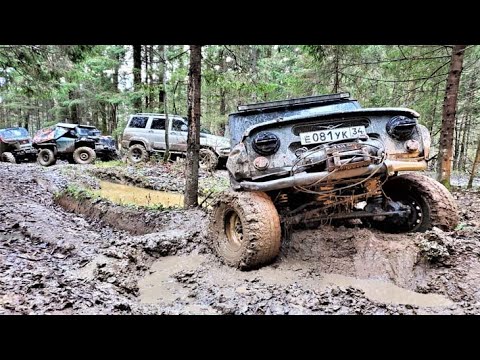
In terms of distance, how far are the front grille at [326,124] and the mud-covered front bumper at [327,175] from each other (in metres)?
0.53

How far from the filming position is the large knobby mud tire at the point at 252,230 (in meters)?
3.71

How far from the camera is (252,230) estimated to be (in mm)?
3709

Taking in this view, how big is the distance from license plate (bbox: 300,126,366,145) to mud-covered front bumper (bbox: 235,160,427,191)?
0.40 m

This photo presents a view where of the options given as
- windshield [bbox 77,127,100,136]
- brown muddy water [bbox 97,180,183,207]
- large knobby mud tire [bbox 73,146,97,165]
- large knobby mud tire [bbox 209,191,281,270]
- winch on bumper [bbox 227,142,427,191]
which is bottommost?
brown muddy water [bbox 97,180,183,207]

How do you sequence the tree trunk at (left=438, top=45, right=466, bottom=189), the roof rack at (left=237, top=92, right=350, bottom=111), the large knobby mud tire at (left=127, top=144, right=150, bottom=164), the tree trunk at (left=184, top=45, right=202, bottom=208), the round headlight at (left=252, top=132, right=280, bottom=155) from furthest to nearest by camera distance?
the large knobby mud tire at (left=127, top=144, right=150, bottom=164) → the tree trunk at (left=438, top=45, right=466, bottom=189) → the tree trunk at (left=184, top=45, right=202, bottom=208) → the roof rack at (left=237, top=92, right=350, bottom=111) → the round headlight at (left=252, top=132, right=280, bottom=155)

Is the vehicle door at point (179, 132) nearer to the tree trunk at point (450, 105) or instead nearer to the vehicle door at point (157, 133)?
the vehicle door at point (157, 133)

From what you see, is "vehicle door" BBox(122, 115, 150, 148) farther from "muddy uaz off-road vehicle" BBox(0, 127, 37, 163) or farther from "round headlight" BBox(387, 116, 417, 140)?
"round headlight" BBox(387, 116, 417, 140)

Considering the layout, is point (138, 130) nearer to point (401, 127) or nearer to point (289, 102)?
point (289, 102)

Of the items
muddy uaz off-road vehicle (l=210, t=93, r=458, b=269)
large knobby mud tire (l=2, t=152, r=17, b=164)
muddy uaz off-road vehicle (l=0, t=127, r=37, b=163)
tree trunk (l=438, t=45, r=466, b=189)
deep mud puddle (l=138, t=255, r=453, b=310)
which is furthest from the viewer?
muddy uaz off-road vehicle (l=0, t=127, r=37, b=163)

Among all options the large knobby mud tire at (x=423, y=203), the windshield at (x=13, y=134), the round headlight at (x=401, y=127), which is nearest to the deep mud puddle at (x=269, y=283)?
the large knobby mud tire at (x=423, y=203)

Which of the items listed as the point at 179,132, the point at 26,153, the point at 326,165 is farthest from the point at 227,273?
the point at 26,153

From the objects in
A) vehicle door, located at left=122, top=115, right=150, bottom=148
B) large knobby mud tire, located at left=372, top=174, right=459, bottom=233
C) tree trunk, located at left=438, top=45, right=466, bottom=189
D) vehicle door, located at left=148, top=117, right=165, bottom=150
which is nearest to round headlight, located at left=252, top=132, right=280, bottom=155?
large knobby mud tire, located at left=372, top=174, right=459, bottom=233

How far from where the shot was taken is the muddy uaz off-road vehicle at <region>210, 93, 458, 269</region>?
12.2ft
